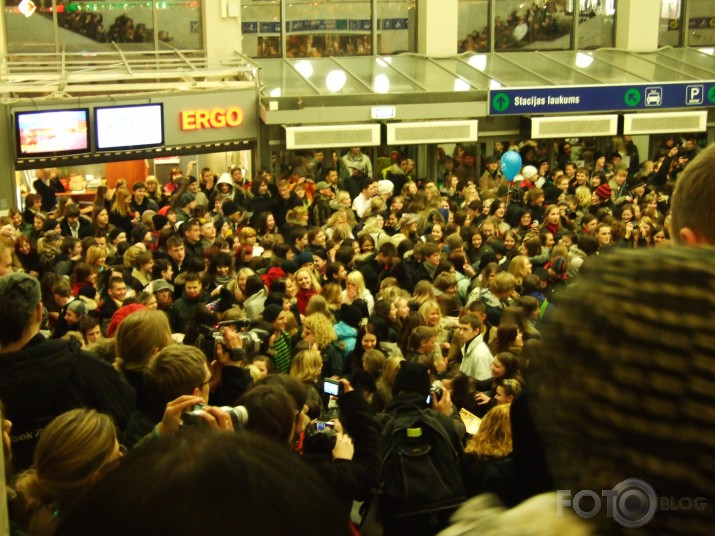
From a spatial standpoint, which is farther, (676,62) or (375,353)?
(676,62)

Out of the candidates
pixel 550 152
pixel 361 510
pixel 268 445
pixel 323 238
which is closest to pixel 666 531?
pixel 268 445

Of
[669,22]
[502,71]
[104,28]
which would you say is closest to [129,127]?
[104,28]

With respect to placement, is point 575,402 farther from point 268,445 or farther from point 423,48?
point 423,48

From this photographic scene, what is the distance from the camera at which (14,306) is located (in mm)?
3625

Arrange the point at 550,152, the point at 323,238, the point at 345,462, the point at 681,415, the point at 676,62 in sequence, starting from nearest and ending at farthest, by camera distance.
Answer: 1. the point at 681,415
2. the point at 345,462
3. the point at 323,238
4. the point at 550,152
5. the point at 676,62

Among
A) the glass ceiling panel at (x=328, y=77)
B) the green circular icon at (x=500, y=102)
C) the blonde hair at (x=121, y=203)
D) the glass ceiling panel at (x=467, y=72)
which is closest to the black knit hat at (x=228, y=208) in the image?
the blonde hair at (x=121, y=203)

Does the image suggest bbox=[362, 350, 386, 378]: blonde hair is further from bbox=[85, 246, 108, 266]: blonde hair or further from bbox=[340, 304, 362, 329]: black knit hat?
bbox=[85, 246, 108, 266]: blonde hair

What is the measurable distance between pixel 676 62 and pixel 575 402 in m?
19.8

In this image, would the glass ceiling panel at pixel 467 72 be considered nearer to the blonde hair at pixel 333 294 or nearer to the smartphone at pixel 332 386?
the blonde hair at pixel 333 294

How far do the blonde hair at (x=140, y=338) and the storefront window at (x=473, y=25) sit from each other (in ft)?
51.4

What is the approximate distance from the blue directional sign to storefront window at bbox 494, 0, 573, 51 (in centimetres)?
282

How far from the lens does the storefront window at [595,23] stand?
1980 cm

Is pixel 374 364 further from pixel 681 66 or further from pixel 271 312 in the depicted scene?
pixel 681 66

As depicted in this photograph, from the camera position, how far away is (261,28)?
59.6 ft
